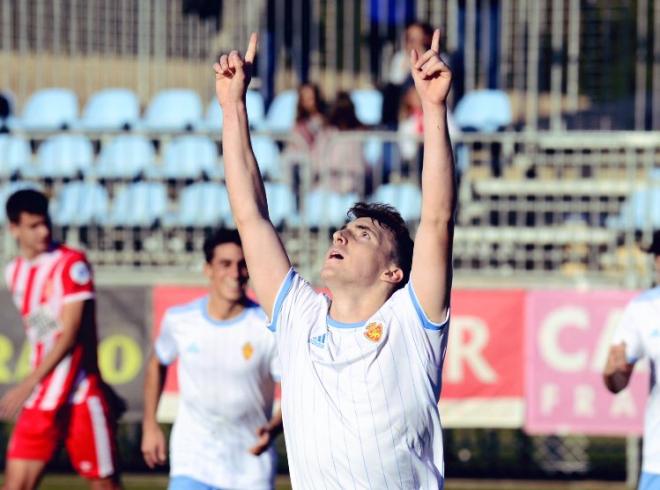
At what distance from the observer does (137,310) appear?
11109mm

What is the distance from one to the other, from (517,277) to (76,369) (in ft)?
14.9

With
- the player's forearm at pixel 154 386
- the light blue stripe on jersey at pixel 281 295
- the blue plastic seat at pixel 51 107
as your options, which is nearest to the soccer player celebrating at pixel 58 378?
the player's forearm at pixel 154 386

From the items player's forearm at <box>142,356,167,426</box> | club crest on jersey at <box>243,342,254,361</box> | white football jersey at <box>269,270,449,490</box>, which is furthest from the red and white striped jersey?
white football jersey at <box>269,270,449,490</box>

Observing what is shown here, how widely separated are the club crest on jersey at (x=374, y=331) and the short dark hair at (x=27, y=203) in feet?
12.7

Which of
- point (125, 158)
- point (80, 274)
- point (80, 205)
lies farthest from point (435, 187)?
point (125, 158)

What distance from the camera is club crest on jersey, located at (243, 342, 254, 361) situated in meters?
7.17

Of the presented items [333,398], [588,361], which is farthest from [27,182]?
Answer: [333,398]

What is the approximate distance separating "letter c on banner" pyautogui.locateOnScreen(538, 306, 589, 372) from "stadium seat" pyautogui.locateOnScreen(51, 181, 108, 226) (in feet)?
12.4

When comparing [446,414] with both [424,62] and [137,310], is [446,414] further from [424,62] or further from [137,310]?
[424,62]

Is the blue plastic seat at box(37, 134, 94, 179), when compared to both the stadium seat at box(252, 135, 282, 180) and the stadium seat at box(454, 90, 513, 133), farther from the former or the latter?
the stadium seat at box(454, 90, 513, 133)

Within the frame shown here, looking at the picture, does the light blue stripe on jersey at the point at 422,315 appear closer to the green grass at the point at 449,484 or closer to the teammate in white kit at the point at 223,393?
the teammate in white kit at the point at 223,393

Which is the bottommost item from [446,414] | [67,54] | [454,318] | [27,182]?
[446,414]

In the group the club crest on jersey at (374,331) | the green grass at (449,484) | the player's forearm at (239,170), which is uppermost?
the player's forearm at (239,170)

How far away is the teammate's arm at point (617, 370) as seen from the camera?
675 centimetres
